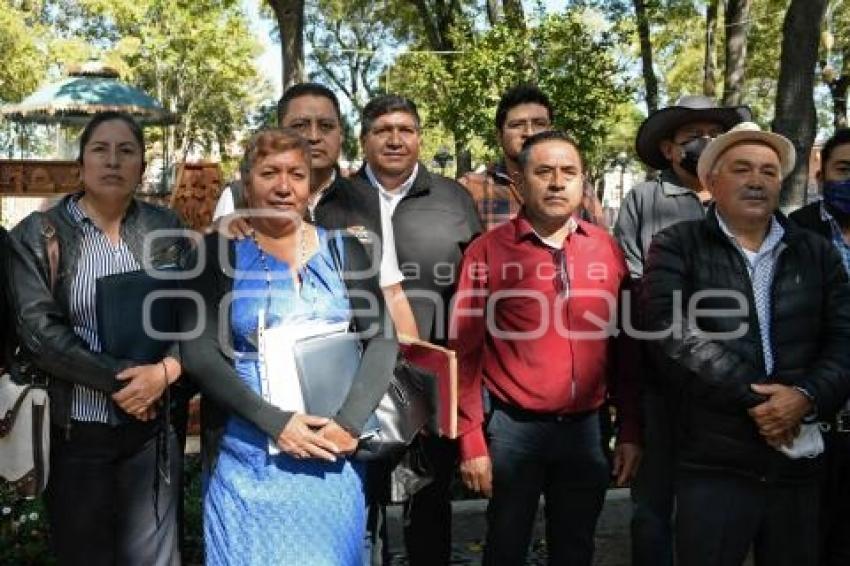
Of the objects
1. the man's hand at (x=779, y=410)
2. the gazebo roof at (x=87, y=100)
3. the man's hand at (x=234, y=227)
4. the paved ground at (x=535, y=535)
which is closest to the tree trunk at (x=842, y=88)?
the gazebo roof at (x=87, y=100)

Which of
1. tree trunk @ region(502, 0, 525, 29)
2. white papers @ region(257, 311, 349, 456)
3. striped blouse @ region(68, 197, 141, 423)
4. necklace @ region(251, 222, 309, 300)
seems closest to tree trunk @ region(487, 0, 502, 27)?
tree trunk @ region(502, 0, 525, 29)

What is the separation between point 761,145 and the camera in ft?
10.7

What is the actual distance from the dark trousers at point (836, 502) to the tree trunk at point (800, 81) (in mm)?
5874

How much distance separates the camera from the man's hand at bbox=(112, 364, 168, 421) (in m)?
3.18

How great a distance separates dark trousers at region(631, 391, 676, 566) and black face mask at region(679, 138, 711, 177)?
1062 millimetres

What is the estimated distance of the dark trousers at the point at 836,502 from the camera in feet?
11.8

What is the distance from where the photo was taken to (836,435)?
3.59m

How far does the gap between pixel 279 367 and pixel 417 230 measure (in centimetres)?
127

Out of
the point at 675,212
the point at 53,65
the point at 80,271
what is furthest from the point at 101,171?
the point at 53,65

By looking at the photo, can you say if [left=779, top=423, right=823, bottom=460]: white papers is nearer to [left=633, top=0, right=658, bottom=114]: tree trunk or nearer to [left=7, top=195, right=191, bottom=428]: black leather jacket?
[left=7, top=195, right=191, bottom=428]: black leather jacket

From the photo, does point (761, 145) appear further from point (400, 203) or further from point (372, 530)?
point (372, 530)

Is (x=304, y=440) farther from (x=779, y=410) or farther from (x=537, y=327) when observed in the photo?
(x=779, y=410)

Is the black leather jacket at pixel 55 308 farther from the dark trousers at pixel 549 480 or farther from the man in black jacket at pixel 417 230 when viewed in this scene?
the dark trousers at pixel 549 480

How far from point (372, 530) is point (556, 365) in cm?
97
